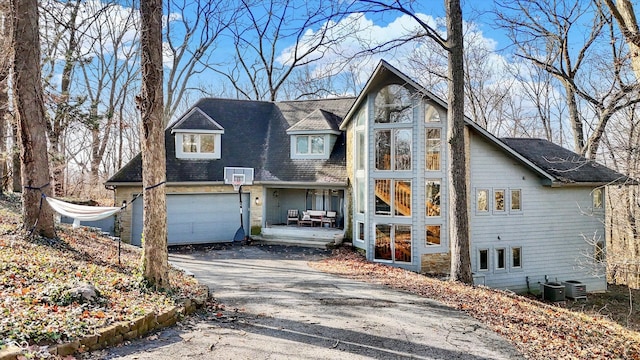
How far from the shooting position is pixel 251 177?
1723cm

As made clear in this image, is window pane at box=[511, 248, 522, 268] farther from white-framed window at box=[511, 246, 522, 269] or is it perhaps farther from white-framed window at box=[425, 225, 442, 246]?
white-framed window at box=[425, 225, 442, 246]

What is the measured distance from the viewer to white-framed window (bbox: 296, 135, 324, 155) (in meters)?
17.5

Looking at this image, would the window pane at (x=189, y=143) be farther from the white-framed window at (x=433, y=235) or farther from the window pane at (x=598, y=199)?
the window pane at (x=598, y=199)

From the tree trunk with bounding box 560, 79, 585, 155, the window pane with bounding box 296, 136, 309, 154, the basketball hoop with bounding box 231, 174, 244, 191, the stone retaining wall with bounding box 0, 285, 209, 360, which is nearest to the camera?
the stone retaining wall with bounding box 0, 285, 209, 360

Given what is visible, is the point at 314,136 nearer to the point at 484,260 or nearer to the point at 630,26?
the point at 484,260

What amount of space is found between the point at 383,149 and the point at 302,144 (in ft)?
16.2

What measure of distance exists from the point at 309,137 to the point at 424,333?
12.3 meters

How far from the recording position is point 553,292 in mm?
14086

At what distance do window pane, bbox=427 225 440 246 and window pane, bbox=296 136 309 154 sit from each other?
6799mm

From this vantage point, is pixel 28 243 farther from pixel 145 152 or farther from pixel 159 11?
pixel 159 11

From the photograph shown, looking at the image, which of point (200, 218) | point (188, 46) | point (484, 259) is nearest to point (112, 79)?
point (188, 46)

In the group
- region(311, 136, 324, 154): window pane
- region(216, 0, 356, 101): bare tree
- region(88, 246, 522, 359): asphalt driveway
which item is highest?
region(216, 0, 356, 101): bare tree

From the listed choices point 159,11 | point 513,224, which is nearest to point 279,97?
point 513,224

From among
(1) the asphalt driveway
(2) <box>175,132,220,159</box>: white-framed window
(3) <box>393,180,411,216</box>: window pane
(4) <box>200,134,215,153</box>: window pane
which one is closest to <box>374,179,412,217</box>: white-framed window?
(3) <box>393,180,411,216</box>: window pane
